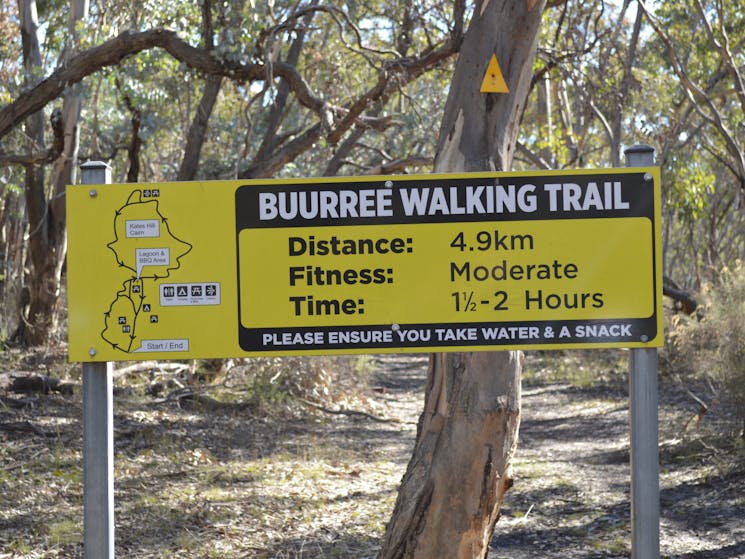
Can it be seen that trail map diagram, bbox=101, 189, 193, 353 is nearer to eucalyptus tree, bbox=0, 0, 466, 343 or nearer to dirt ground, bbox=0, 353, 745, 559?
dirt ground, bbox=0, 353, 745, 559

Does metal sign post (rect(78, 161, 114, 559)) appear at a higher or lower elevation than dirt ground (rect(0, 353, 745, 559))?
higher

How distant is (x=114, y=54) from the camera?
9.20 meters

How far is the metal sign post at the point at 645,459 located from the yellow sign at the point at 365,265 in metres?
0.15

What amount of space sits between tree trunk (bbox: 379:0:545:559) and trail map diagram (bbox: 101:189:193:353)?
1.45 m

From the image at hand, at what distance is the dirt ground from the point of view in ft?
20.8

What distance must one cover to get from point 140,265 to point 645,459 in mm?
1716

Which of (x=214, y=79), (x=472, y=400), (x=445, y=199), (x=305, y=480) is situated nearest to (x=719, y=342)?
(x=305, y=480)

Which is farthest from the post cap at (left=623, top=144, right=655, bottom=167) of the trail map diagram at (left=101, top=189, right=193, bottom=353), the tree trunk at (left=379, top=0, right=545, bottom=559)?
the trail map diagram at (left=101, top=189, right=193, bottom=353)

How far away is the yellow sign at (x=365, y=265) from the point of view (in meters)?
3.05

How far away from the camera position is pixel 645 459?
2961 mm

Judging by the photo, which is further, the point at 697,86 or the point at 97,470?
the point at 697,86

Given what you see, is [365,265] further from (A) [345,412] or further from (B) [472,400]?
(A) [345,412]

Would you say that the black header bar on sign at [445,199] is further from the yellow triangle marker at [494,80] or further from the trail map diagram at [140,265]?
the yellow triangle marker at [494,80]

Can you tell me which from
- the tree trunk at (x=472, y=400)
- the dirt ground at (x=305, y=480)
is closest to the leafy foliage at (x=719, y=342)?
the dirt ground at (x=305, y=480)
